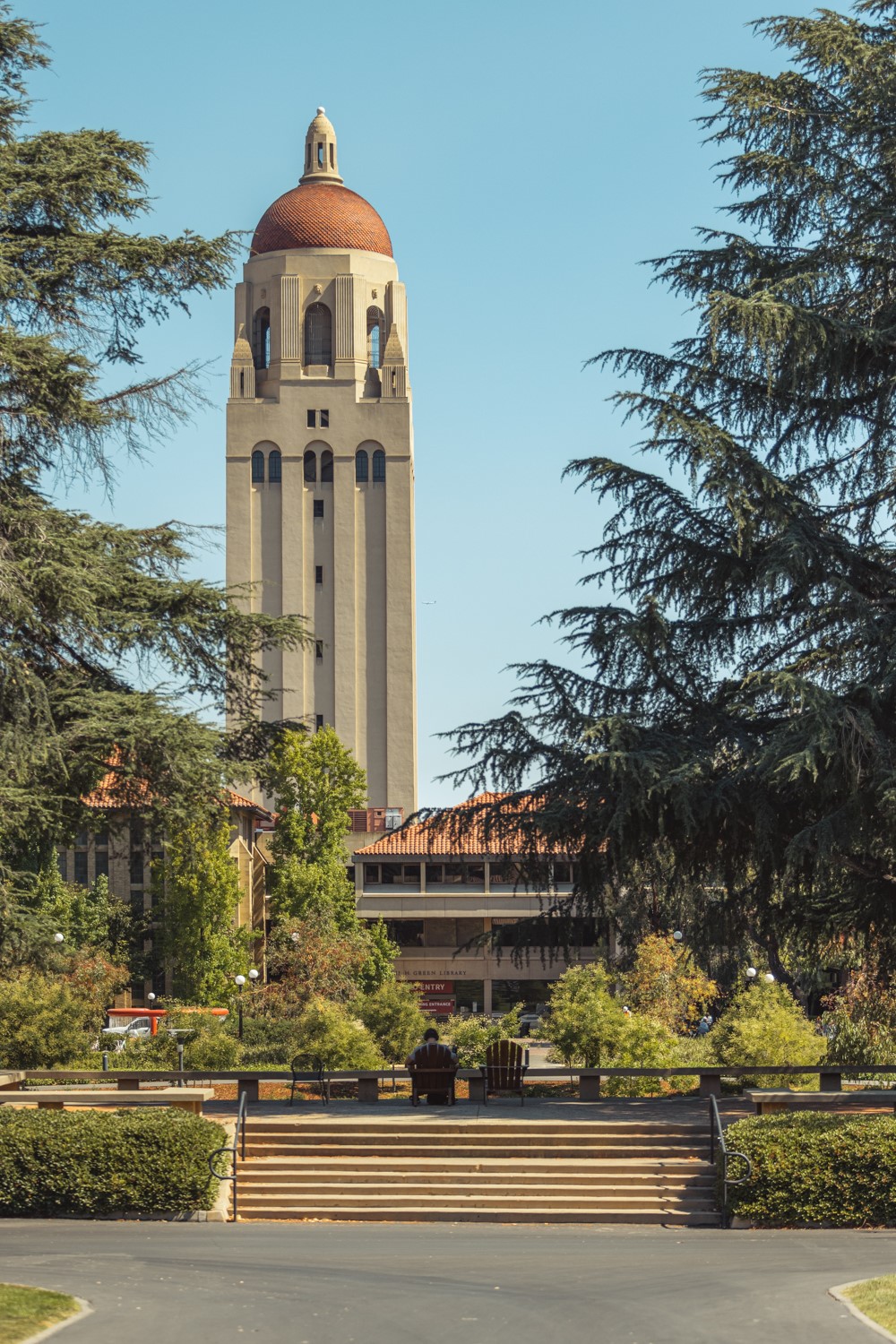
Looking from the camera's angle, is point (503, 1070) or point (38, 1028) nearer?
point (503, 1070)

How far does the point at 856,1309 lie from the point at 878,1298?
0.38 m

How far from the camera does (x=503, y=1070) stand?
24.3m

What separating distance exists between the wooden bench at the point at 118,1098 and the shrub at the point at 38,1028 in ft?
40.5

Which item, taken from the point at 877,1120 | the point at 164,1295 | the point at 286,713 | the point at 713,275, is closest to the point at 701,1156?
the point at 877,1120

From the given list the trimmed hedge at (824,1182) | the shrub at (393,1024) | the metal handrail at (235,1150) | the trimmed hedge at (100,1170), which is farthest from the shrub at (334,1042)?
the trimmed hedge at (824,1182)

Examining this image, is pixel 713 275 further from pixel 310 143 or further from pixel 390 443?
pixel 310 143

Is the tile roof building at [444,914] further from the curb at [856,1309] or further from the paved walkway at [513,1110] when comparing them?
the curb at [856,1309]

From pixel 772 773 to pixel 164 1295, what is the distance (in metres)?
10.1

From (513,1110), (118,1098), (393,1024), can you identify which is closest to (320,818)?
(393,1024)

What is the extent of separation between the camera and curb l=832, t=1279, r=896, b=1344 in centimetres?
1122

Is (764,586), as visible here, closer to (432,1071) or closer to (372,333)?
(432,1071)

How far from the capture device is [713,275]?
2369cm

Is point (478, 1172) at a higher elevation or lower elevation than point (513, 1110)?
lower

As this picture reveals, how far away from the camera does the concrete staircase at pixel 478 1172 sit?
17750 mm
